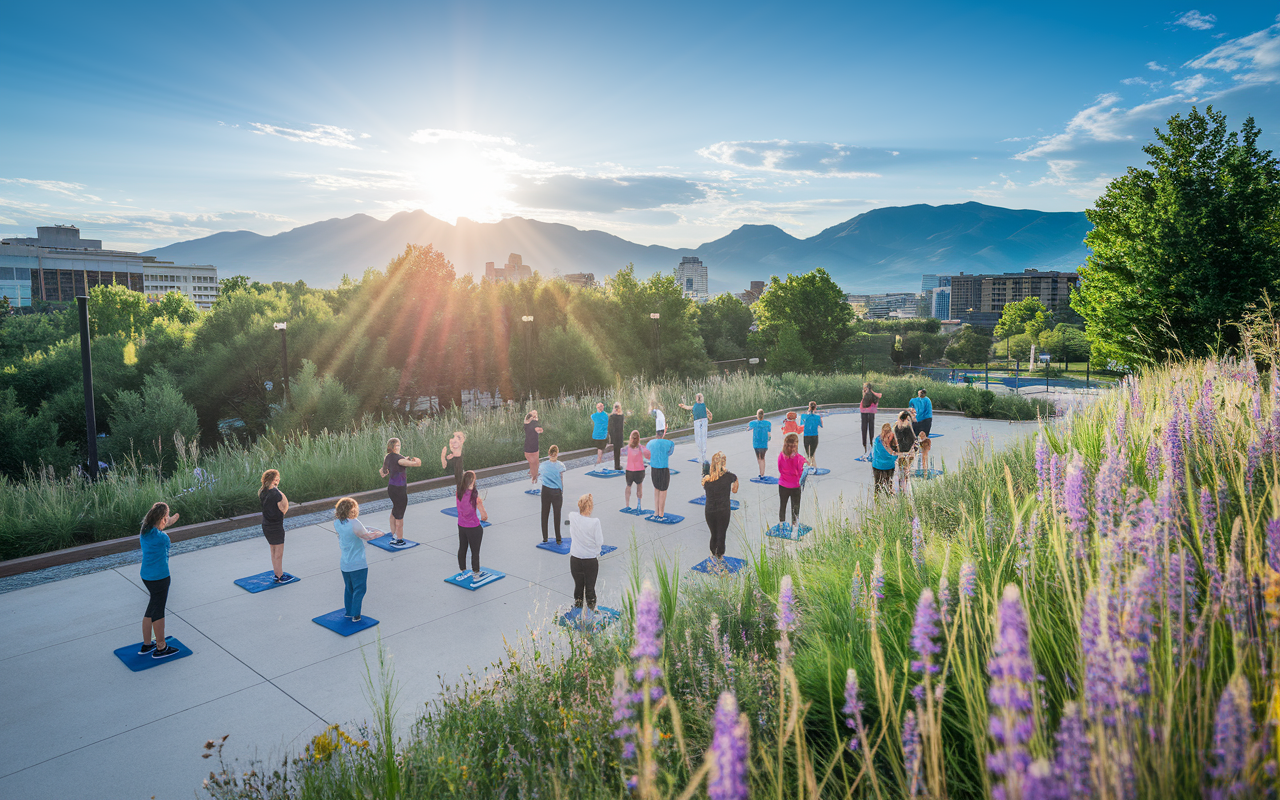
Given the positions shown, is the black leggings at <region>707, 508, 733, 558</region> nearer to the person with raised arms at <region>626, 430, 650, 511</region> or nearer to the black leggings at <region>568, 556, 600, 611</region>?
the black leggings at <region>568, 556, 600, 611</region>

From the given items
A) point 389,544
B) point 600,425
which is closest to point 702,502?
point 600,425

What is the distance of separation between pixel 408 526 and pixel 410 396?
73.1ft

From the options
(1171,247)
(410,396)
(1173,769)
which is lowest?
(410,396)

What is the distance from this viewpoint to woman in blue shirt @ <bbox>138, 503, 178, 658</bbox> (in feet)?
20.1

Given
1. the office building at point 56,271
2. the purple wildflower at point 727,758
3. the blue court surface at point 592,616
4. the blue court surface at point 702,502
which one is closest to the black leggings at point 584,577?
the blue court surface at point 592,616

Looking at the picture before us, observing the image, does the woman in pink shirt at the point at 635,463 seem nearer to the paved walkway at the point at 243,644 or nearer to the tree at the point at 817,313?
the paved walkway at the point at 243,644

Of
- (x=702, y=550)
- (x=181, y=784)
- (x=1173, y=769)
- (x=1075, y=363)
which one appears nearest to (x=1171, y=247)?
(x=702, y=550)

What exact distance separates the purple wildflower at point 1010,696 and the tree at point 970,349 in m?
90.6

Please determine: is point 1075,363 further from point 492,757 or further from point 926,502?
point 492,757

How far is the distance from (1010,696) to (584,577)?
18.8 ft

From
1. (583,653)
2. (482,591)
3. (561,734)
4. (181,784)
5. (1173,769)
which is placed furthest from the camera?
(482,591)

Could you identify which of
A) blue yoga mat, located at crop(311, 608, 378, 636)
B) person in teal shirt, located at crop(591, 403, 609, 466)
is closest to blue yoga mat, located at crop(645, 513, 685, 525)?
person in teal shirt, located at crop(591, 403, 609, 466)

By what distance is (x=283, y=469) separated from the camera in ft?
39.6

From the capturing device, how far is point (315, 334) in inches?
1059
